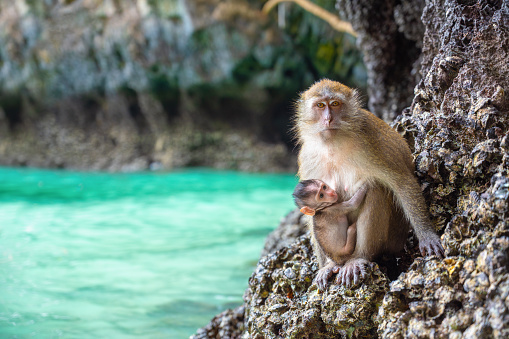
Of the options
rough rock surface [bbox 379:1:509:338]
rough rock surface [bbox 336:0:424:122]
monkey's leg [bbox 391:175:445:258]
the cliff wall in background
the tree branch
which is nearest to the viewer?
rough rock surface [bbox 379:1:509:338]

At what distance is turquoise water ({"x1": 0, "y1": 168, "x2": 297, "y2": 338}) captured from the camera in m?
5.14

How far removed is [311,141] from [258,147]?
1557 cm

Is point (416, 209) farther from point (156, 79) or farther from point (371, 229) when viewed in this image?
point (156, 79)

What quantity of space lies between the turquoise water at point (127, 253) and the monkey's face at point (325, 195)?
2426 mm

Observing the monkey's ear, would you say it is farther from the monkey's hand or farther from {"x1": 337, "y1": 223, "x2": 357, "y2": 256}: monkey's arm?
the monkey's hand

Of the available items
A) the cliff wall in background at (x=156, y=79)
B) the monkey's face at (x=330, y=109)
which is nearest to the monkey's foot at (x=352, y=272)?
the monkey's face at (x=330, y=109)

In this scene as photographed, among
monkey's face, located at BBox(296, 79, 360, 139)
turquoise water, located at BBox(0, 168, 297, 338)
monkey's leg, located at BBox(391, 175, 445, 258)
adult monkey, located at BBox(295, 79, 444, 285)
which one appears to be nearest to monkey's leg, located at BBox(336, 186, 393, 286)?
adult monkey, located at BBox(295, 79, 444, 285)

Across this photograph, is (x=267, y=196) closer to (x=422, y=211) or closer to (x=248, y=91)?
(x=248, y=91)

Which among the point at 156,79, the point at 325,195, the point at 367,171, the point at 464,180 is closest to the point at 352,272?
the point at 325,195

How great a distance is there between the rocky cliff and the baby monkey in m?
0.19

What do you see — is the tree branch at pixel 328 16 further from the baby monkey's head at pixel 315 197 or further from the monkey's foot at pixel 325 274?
the monkey's foot at pixel 325 274

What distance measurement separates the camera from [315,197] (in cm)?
305

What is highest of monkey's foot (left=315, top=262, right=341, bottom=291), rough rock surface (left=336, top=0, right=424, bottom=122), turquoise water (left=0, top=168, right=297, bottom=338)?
rough rock surface (left=336, top=0, right=424, bottom=122)

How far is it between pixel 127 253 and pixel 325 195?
5.56m
